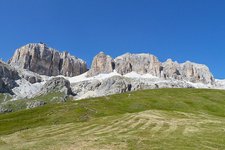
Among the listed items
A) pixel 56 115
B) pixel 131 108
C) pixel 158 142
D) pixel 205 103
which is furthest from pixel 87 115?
Result: pixel 158 142

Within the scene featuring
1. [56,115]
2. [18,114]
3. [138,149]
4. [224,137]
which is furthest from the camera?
[18,114]

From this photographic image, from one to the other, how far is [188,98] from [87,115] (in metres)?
62.4

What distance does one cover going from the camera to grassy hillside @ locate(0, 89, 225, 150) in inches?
1649

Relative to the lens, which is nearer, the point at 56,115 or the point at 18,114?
the point at 56,115

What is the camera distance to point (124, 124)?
6738 cm

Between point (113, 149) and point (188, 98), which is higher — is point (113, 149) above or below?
below

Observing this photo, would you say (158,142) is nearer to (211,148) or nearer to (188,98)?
(211,148)

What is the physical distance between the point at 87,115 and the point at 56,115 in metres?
11.1

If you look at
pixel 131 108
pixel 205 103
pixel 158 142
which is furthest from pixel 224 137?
pixel 205 103

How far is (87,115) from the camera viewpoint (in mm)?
106312

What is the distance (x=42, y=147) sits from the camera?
3972cm

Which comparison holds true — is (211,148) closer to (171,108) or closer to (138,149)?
(138,149)

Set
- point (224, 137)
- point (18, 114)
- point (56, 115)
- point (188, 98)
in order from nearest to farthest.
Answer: point (224, 137)
point (56, 115)
point (18, 114)
point (188, 98)

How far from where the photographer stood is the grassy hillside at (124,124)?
137ft
